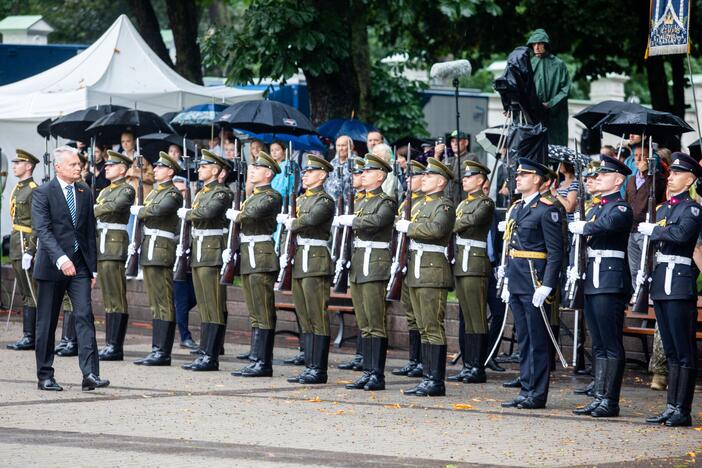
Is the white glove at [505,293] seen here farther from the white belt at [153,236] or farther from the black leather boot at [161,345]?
the white belt at [153,236]

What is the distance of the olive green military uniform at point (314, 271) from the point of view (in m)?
12.4

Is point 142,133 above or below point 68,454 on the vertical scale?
above

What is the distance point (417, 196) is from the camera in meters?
12.9

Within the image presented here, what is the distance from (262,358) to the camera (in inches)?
508

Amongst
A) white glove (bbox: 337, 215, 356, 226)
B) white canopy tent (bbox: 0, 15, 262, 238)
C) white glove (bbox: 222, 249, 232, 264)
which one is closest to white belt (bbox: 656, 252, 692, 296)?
white glove (bbox: 337, 215, 356, 226)

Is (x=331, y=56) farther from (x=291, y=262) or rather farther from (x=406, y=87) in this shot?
(x=291, y=262)

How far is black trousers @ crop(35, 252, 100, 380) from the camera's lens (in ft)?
38.0

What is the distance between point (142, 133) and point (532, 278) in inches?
283

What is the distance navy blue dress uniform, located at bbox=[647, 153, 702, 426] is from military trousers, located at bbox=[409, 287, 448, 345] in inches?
78.4

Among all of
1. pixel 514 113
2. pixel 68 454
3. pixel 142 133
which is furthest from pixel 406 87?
pixel 68 454

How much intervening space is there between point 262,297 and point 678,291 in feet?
13.6

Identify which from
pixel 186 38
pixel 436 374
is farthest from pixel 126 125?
pixel 186 38

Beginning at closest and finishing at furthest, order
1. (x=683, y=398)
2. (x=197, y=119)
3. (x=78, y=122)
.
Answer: (x=683, y=398) < (x=78, y=122) < (x=197, y=119)

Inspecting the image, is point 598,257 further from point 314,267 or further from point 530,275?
point 314,267
